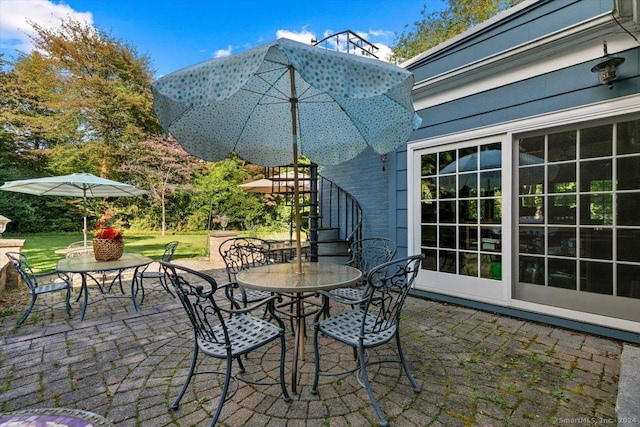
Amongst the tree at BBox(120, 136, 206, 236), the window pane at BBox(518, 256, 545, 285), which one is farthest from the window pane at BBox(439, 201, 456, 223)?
the tree at BBox(120, 136, 206, 236)

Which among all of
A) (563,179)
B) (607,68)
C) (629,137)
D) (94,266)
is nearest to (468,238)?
(563,179)

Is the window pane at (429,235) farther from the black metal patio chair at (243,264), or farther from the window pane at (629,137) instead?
the black metal patio chair at (243,264)

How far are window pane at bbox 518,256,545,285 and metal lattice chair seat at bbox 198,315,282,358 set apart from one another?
2.97 m

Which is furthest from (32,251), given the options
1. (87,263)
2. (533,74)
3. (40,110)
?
(533,74)

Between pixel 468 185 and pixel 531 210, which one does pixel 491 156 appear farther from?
pixel 531 210

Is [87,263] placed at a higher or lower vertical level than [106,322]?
higher

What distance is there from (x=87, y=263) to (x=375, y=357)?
11.7ft

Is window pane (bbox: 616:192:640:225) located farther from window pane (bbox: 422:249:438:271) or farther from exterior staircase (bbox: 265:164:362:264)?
exterior staircase (bbox: 265:164:362:264)

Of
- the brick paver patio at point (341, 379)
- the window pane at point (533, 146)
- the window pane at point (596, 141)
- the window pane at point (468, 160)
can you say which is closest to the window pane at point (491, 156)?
the window pane at point (468, 160)

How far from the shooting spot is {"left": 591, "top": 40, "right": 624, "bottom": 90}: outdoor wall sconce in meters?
2.67

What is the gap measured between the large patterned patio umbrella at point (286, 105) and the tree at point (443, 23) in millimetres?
13327

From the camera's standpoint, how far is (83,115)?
1252 cm

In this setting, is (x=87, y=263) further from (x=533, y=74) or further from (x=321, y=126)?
(x=533, y=74)

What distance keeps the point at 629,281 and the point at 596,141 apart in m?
1.35
